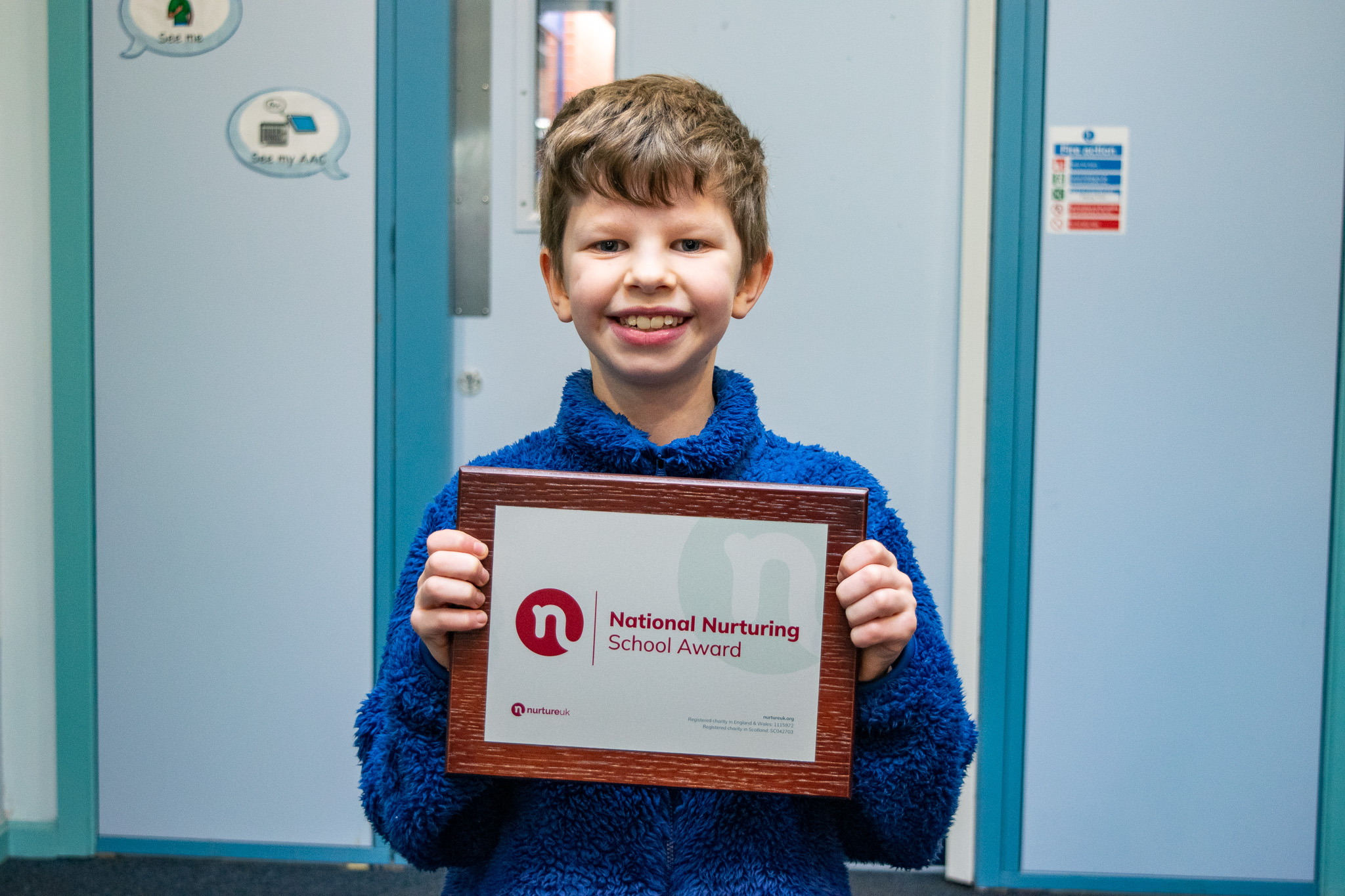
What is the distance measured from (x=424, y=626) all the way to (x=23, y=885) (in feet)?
5.60

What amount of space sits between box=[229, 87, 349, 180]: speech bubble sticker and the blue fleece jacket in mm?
1252

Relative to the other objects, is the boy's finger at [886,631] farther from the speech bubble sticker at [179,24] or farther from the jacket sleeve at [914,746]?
the speech bubble sticker at [179,24]

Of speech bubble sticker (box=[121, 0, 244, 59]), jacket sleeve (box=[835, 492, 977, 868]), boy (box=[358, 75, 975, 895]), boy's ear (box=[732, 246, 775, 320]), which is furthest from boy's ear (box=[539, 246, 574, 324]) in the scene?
speech bubble sticker (box=[121, 0, 244, 59])

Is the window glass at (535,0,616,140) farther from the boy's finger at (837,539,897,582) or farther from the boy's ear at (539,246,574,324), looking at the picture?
the boy's finger at (837,539,897,582)

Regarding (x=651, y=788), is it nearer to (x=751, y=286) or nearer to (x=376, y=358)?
(x=751, y=286)

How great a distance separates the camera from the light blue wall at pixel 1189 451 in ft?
5.55

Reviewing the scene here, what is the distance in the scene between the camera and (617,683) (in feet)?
2.20

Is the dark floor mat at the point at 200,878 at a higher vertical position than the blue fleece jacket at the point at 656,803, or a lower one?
lower

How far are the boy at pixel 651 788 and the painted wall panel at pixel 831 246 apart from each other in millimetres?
986

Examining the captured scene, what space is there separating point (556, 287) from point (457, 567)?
283 mm

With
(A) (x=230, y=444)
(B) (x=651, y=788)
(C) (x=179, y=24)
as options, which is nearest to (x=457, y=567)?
(B) (x=651, y=788)

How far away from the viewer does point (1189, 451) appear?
174 cm

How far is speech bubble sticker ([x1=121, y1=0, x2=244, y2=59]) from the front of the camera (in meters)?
1.75

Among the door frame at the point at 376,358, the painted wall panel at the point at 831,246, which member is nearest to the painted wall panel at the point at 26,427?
the door frame at the point at 376,358
